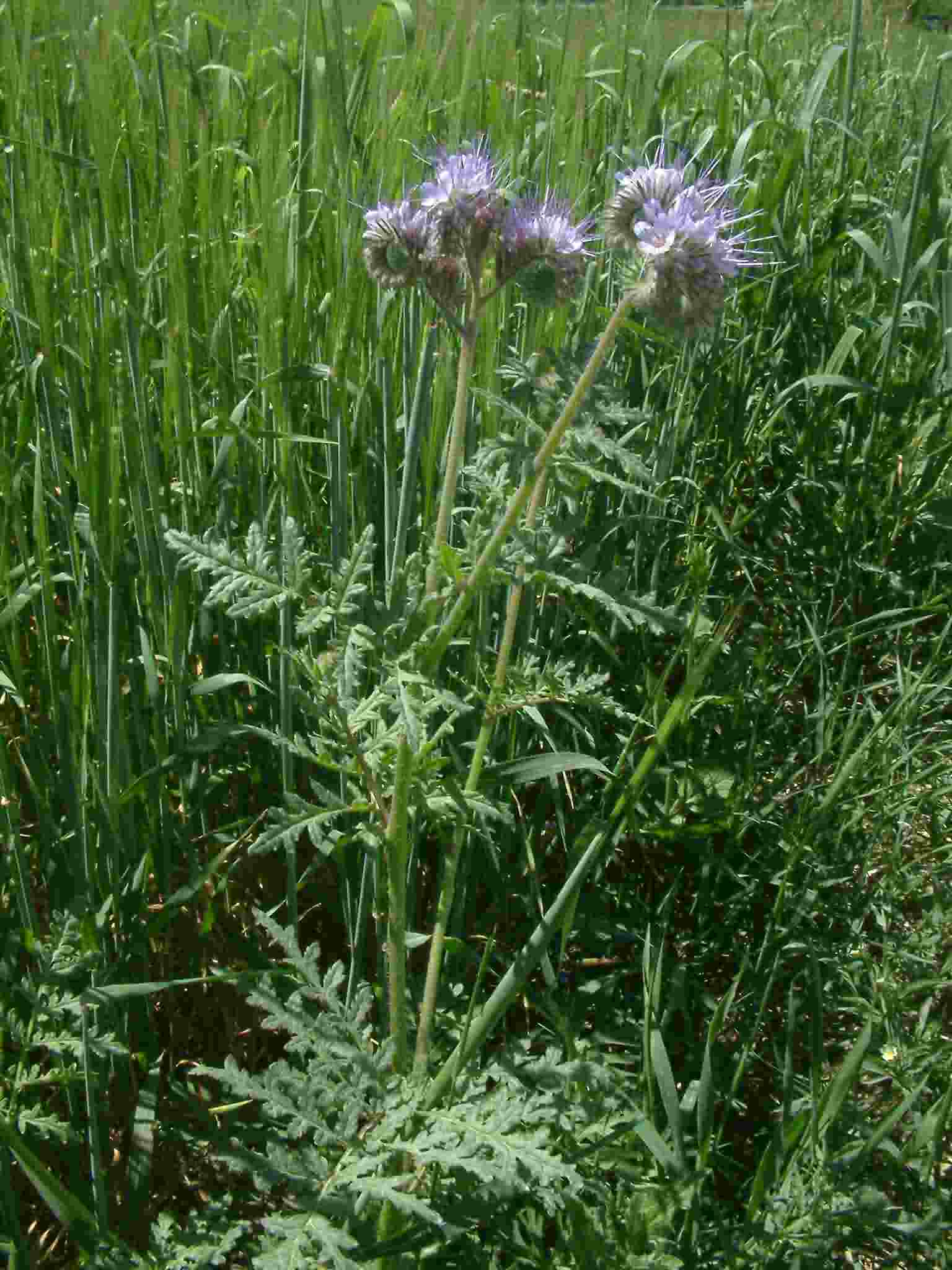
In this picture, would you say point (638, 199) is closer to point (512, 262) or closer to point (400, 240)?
point (512, 262)

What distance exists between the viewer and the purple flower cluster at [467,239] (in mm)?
1156

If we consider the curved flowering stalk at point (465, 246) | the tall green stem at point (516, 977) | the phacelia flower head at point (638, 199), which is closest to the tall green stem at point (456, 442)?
the curved flowering stalk at point (465, 246)

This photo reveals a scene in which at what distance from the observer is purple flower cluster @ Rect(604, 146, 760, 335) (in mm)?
1072

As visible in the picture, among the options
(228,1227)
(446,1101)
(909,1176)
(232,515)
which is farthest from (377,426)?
(909,1176)

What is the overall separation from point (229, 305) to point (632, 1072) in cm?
112

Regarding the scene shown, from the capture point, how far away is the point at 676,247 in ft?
3.50

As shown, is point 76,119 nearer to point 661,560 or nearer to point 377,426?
point 377,426

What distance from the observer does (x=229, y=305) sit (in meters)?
1.54

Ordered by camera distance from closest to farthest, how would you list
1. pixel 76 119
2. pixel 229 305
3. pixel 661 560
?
pixel 76 119 < pixel 229 305 < pixel 661 560

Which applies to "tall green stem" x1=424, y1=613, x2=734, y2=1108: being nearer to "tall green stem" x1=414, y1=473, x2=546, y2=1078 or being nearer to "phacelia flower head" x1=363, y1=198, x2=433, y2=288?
"tall green stem" x1=414, y1=473, x2=546, y2=1078

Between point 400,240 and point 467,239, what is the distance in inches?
2.9

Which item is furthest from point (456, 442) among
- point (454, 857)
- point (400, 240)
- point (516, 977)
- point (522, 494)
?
point (516, 977)

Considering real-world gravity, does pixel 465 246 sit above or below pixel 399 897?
above

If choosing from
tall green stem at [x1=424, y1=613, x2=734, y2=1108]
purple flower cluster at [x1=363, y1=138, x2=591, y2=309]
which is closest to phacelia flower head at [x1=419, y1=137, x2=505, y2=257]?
purple flower cluster at [x1=363, y1=138, x2=591, y2=309]
